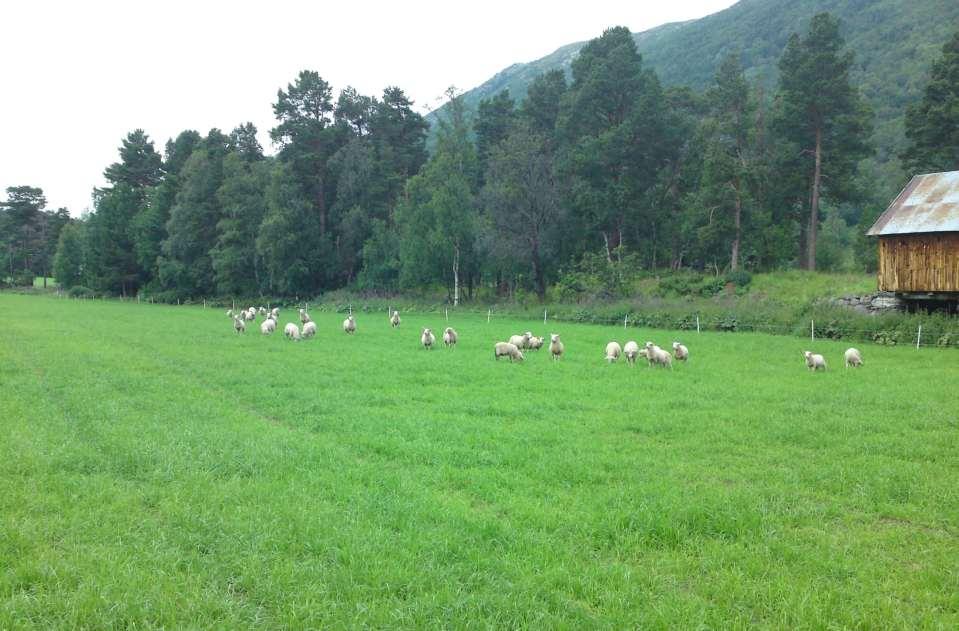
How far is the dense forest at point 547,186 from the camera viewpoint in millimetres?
48281

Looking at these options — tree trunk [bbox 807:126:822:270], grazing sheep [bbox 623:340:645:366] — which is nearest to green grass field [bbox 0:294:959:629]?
grazing sheep [bbox 623:340:645:366]

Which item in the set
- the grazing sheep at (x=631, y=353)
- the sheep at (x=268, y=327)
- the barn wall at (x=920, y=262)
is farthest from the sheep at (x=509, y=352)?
the barn wall at (x=920, y=262)

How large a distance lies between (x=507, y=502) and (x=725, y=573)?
2.84 metres

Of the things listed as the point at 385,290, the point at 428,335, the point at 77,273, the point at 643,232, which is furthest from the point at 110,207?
the point at 428,335

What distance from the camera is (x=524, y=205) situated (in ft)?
180

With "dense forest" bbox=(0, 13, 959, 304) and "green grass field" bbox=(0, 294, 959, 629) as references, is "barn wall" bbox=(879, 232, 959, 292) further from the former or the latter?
"green grass field" bbox=(0, 294, 959, 629)

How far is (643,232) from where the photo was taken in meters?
63.0

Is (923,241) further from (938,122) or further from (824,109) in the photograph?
(824,109)

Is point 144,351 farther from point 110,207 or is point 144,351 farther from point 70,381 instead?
point 110,207

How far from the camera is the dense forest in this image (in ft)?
158

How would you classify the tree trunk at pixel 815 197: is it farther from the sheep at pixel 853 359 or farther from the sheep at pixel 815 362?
the sheep at pixel 815 362

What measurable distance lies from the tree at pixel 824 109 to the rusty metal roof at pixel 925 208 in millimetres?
13674

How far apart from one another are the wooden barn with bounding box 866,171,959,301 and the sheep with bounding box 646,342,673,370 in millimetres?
19252

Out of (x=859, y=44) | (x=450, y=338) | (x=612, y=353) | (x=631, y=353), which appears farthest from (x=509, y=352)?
(x=859, y=44)
